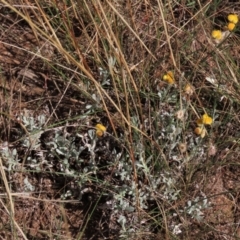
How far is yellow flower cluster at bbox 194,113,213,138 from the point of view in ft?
5.49

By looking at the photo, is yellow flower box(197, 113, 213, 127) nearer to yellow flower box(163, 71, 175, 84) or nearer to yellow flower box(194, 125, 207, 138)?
yellow flower box(194, 125, 207, 138)

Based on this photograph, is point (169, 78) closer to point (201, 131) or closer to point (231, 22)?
point (201, 131)

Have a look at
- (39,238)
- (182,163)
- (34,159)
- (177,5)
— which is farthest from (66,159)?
(177,5)

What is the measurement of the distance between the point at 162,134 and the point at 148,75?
0.68 feet

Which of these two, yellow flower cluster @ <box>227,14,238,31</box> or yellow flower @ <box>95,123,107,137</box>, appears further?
yellow flower cluster @ <box>227,14,238,31</box>

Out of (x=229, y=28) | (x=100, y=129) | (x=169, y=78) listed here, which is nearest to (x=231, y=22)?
(x=229, y=28)

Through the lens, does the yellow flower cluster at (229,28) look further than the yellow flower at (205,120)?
Yes

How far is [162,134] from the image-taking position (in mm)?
1728

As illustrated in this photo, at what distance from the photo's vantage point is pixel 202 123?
169 centimetres

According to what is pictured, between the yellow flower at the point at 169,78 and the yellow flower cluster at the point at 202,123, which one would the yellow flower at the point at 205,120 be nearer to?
the yellow flower cluster at the point at 202,123

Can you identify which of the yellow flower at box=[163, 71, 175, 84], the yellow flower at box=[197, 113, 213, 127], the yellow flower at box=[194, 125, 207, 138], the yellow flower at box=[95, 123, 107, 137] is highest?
the yellow flower at box=[163, 71, 175, 84]

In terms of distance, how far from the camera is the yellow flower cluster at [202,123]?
5.49 ft

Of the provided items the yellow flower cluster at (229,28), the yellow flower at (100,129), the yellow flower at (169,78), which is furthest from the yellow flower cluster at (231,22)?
the yellow flower at (100,129)

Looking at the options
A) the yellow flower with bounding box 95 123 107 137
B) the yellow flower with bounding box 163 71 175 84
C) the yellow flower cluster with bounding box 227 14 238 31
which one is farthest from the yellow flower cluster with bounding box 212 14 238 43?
the yellow flower with bounding box 95 123 107 137
